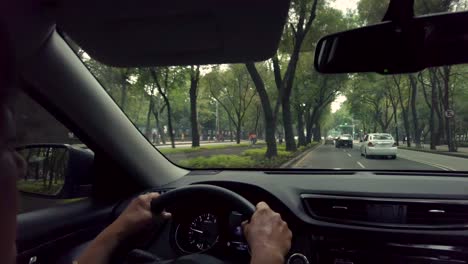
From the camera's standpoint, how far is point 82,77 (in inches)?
115

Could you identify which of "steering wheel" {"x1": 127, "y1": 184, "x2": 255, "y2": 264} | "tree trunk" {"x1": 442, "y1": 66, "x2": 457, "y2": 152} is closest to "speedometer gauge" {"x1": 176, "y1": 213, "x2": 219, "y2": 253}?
"steering wheel" {"x1": 127, "y1": 184, "x2": 255, "y2": 264}

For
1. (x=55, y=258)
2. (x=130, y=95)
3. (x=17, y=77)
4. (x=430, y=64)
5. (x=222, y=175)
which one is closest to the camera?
→ (x=17, y=77)

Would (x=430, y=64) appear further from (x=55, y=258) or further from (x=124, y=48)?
(x=55, y=258)

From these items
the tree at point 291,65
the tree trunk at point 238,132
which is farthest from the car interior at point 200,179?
the tree trunk at point 238,132

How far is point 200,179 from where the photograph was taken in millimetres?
3348

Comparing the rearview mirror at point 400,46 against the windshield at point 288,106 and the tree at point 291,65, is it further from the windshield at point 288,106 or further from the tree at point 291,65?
the tree at point 291,65

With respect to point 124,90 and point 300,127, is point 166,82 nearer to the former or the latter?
point 124,90

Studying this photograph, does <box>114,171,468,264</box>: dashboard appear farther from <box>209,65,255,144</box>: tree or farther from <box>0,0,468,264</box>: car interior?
<box>209,65,255,144</box>: tree

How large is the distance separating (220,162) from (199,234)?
63.0 inches

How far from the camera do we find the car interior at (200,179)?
234cm

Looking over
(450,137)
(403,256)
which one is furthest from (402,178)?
(450,137)

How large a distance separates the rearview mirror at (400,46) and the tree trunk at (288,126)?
4202 millimetres

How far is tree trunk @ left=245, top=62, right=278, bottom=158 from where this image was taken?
4.96 m

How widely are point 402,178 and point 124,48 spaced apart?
239 cm
